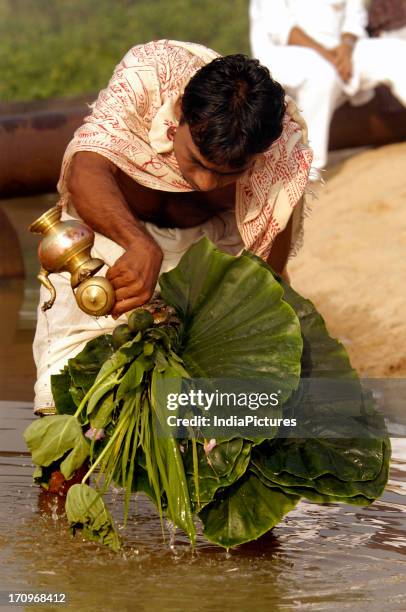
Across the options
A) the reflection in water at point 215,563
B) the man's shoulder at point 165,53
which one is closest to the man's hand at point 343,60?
the reflection in water at point 215,563

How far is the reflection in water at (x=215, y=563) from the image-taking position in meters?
3.30

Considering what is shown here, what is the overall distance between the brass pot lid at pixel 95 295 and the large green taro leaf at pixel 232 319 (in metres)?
0.22

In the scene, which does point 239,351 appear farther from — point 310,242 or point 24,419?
point 310,242

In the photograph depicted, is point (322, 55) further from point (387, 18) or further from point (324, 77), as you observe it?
point (387, 18)

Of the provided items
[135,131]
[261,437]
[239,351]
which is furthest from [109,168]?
[261,437]

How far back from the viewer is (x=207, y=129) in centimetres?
326

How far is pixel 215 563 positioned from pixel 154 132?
1.15 m

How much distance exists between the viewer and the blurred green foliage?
52.6 feet

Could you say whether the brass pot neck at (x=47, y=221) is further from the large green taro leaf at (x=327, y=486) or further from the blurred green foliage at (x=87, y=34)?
the blurred green foliage at (x=87, y=34)

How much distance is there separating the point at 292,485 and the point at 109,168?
0.97m

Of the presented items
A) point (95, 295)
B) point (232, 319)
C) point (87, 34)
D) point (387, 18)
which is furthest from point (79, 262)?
point (87, 34)

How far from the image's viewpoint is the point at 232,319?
3.44 metres

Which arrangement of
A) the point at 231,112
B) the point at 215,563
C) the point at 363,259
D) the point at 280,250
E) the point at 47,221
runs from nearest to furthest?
the point at 231,112 < the point at 47,221 < the point at 215,563 < the point at 280,250 < the point at 363,259
